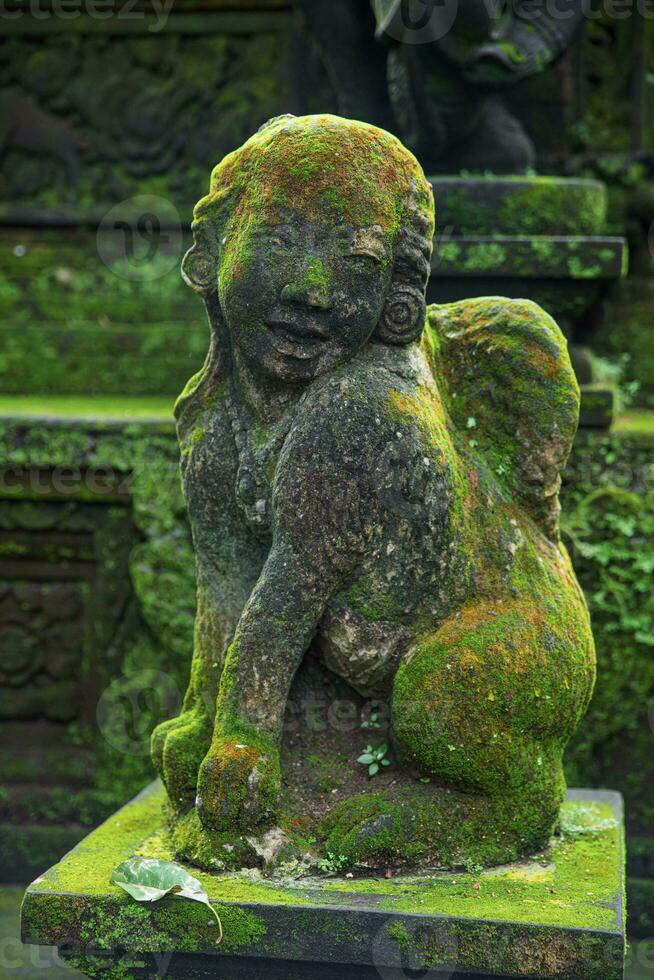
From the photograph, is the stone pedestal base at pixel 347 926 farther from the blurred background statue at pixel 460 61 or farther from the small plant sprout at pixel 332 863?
the blurred background statue at pixel 460 61

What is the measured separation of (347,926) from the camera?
8.54 feet

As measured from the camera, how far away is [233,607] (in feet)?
9.76

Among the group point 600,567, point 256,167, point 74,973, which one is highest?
point 256,167

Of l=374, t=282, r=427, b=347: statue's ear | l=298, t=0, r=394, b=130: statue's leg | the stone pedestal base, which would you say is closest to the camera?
the stone pedestal base

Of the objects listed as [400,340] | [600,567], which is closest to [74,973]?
[600,567]

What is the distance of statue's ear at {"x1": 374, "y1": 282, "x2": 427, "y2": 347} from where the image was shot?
9.30 feet

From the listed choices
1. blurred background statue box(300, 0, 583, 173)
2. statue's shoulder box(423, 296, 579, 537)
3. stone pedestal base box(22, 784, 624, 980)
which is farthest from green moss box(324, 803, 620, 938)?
blurred background statue box(300, 0, 583, 173)

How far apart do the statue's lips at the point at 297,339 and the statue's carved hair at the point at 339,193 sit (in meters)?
0.15

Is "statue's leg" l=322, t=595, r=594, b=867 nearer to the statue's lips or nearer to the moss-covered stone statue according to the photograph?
the moss-covered stone statue

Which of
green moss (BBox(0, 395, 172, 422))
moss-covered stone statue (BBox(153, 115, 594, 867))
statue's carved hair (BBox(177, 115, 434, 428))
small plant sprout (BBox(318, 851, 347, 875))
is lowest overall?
small plant sprout (BBox(318, 851, 347, 875))

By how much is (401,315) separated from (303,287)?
247 millimetres

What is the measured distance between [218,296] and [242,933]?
1.33m

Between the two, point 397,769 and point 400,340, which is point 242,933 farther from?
point 400,340

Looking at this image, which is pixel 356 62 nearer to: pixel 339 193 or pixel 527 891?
pixel 339 193
